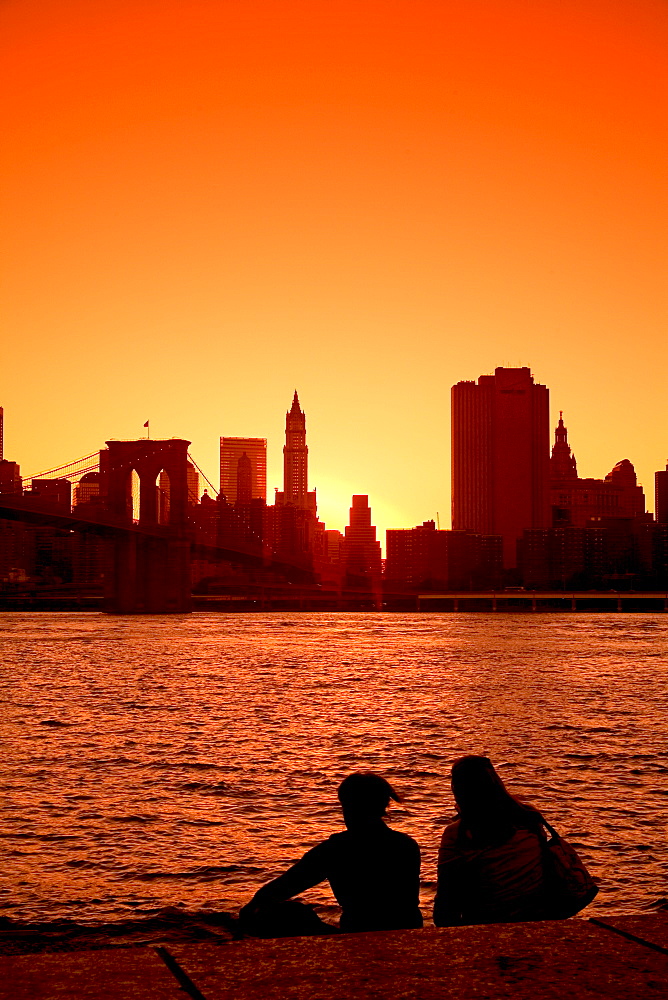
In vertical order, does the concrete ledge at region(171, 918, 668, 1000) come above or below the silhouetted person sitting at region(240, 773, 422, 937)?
above

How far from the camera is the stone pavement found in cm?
254

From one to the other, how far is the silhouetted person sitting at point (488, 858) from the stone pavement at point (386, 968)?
1.10m

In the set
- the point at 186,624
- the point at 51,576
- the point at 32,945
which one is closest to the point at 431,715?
the point at 32,945

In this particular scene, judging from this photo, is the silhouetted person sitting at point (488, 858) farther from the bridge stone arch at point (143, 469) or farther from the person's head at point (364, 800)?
the bridge stone arch at point (143, 469)

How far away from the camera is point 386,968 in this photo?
2.71 meters

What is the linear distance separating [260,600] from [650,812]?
10704cm

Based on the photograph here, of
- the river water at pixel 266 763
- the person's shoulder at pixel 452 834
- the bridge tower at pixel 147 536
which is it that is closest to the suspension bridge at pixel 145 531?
the bridge tower at pixel 147 536

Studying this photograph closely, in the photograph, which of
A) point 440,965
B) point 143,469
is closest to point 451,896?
point 440,965

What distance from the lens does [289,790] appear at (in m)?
13.8

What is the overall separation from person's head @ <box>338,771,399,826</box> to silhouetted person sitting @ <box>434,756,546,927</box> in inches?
11.2

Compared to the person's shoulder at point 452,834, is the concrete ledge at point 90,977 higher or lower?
higher

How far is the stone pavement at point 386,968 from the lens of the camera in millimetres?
2535

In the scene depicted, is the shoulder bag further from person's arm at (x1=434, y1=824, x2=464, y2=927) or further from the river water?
the river water

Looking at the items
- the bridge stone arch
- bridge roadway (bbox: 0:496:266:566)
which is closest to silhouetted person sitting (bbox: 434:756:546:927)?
bridge roadway (bbox: 0:496:266:566)
